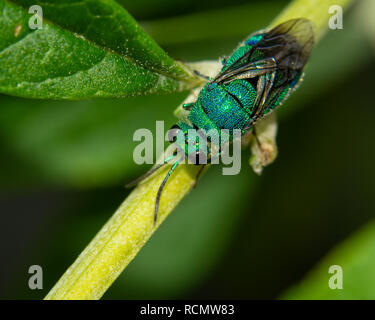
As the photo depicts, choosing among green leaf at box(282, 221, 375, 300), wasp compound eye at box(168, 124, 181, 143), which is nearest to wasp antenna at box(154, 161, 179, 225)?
wasp compound eye at box(168, 124, 181, 143)

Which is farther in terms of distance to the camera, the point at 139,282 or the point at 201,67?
the point at 139,282

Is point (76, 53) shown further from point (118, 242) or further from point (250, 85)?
point (250, 85)

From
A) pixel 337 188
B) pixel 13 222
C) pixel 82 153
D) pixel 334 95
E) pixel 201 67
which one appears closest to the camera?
pixel 201 67

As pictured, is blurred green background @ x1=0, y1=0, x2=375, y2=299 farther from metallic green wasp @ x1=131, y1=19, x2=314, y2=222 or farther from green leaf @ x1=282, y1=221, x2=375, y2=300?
metallic green wasp @ x1=131, y1=19, x2=314, y2=222

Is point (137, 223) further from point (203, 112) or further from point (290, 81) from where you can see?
point (290, 81)

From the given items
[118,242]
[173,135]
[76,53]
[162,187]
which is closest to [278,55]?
[173,135]

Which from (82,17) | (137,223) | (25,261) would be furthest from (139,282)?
(82,17)
